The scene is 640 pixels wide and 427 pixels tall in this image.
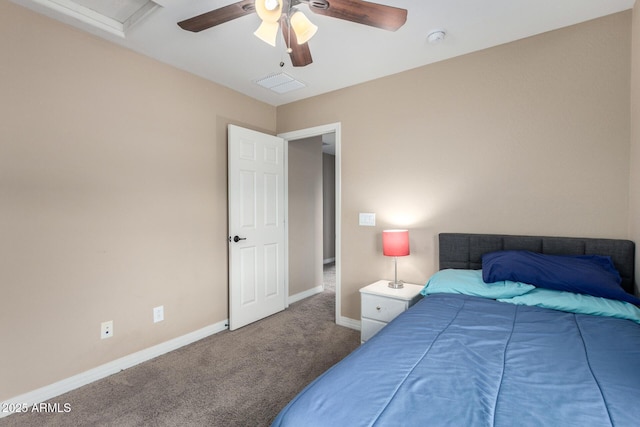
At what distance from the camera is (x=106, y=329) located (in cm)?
233

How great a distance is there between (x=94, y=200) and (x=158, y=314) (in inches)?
43.0

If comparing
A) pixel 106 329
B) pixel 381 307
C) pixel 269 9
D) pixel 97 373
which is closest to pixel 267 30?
pixel 269 9

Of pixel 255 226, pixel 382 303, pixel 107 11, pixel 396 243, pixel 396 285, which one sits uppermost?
pixel 107 11

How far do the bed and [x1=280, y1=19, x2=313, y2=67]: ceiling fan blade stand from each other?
68.1 inches

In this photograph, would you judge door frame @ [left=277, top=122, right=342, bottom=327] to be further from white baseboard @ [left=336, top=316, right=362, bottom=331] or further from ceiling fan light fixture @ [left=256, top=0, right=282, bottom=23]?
ceiling fan light fixture @ [left=256, top=0, right=282, bottom=23]

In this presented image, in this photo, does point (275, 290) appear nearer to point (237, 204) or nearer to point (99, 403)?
point (237, 204)

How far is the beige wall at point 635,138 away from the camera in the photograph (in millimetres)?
1869

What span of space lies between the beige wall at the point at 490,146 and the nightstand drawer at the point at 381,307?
1.47 feet

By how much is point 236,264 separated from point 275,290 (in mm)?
694

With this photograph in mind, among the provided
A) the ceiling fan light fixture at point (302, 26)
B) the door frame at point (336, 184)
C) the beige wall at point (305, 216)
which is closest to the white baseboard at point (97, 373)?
the door frame at point (336, 184)

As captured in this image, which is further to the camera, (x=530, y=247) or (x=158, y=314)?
(x=158, y=314)

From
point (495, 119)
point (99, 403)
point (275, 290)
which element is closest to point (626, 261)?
point (495, 119)

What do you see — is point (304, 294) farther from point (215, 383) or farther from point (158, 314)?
point (215, 383)

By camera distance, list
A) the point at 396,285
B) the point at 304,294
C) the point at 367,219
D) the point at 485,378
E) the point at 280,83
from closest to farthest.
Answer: the point at 485,378 → the point at 396,285 → the point at 280,83 → the point at 367,219 → the point at 304,294
